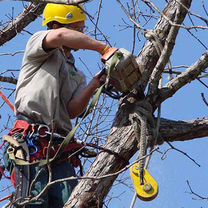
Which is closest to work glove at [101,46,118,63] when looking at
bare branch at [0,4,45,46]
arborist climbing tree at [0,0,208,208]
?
arborist climbing tree at [0,0,208,208]

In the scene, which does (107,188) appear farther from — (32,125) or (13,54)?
(13,54)

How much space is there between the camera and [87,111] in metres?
4.17

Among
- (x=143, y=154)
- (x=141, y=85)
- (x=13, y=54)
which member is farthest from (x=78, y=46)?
(x=13, y=54)

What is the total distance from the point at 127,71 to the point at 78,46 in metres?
0.35

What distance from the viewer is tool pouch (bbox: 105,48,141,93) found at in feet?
14.2

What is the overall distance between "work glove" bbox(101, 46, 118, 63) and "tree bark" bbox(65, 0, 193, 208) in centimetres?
15

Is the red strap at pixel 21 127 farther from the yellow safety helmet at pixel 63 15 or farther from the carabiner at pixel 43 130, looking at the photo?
the yellow safety helmet at pixel 63 15

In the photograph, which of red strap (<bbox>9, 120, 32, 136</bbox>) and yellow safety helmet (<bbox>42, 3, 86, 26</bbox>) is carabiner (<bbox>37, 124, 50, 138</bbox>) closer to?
red strap (<bbox>9, 120, 32, 136</bbox>)

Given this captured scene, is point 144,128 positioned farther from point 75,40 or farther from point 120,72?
point 75,40

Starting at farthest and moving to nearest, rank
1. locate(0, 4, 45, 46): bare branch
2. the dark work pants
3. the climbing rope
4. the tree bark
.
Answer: locate(0, 4, 45, 46): bare branch → the dark work pants → the climbing rope → the tree bark

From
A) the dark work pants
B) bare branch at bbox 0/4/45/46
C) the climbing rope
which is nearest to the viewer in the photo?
the climbing rope

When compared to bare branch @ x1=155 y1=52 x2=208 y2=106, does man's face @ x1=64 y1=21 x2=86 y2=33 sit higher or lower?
lower

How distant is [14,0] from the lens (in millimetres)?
3920

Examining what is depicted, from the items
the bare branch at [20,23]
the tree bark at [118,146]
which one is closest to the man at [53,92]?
the tree bark at [118,146]
